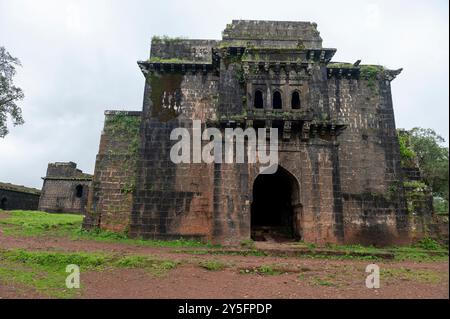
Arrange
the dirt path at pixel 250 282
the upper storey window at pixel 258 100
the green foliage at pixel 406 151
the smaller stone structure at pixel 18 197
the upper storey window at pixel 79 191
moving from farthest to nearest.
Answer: the upper storey window at pixel 79 191 → the smaller stone structure at pixel 18 197 → the green foliage at pixel 406 151 → the upper storey window at pixel 258 100 → the dirt path at pixel 250 282

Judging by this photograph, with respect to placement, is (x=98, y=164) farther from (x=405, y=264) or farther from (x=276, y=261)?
(x=405, y=264)

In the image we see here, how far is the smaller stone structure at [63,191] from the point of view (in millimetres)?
38438

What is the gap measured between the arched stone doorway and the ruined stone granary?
98mm

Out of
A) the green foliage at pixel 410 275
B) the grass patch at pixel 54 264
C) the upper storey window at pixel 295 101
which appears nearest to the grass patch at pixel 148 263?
the grass patch at pixel 54 264

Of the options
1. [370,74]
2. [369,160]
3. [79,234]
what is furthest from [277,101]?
[79,234]

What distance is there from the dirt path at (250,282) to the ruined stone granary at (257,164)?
10.9 feet

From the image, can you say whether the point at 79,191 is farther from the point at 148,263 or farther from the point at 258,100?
the point at 148,263

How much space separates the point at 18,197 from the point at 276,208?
34344mm

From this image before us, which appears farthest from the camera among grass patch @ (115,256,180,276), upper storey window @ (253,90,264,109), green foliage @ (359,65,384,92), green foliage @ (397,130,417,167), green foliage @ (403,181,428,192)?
green foliage @ (359,65,384,92)

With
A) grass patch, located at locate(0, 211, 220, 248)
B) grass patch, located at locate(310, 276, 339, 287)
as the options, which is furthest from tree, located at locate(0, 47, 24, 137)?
grass patch, located at locate(310, 276, 339, 287)

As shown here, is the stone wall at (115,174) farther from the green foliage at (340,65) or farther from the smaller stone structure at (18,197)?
the smaller stone structure at (18,197)

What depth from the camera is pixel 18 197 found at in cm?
3978

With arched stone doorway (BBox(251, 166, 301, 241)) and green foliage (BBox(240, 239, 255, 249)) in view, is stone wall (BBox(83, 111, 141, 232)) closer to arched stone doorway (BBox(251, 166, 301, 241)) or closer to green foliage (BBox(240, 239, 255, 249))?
green foliage (BBox(240, 239, 255, 249))

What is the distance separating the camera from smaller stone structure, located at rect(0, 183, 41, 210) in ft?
124
